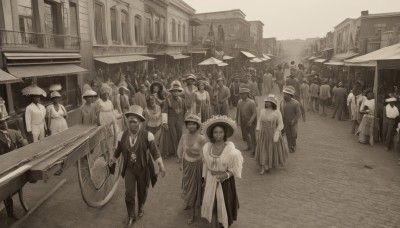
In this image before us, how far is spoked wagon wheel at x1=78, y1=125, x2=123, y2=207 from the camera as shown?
16.4 feet

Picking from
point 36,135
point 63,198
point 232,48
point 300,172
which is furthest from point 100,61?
point 232,48

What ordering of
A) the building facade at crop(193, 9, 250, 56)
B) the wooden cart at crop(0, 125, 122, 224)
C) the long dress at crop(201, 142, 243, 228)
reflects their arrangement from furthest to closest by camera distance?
the building facade at crop(193, 9, 250, 56) → the long dress at crop(201, 142, 243, 228) → the wooden cart at crop(0, 125, 122, 224)

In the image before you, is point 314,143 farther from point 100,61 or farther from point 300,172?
point 100,61

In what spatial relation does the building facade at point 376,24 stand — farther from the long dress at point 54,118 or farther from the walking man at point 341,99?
the long dress at point 54,118

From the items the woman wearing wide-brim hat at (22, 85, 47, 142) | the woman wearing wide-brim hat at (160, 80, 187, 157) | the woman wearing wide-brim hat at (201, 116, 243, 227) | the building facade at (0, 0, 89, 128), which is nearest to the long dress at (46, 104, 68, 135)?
the woman wearing wide-brim hat at (22, 85, 47, 142)

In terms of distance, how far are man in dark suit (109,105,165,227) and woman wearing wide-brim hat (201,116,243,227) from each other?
76 cm

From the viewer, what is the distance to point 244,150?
870cm

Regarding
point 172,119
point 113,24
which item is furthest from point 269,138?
point 113,24

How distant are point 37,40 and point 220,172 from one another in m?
8.92

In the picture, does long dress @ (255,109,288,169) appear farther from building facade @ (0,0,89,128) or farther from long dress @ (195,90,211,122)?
building facade @ (0,0,89,128)

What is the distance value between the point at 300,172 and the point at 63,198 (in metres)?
4.95

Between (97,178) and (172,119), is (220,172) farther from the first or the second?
(172,119)

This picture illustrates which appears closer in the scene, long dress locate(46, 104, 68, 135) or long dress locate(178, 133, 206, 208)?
long dress locate(178, 133, 206, 208)

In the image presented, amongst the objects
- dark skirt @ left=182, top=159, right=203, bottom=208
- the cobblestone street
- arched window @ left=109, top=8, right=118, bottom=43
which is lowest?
the cobblestone street
